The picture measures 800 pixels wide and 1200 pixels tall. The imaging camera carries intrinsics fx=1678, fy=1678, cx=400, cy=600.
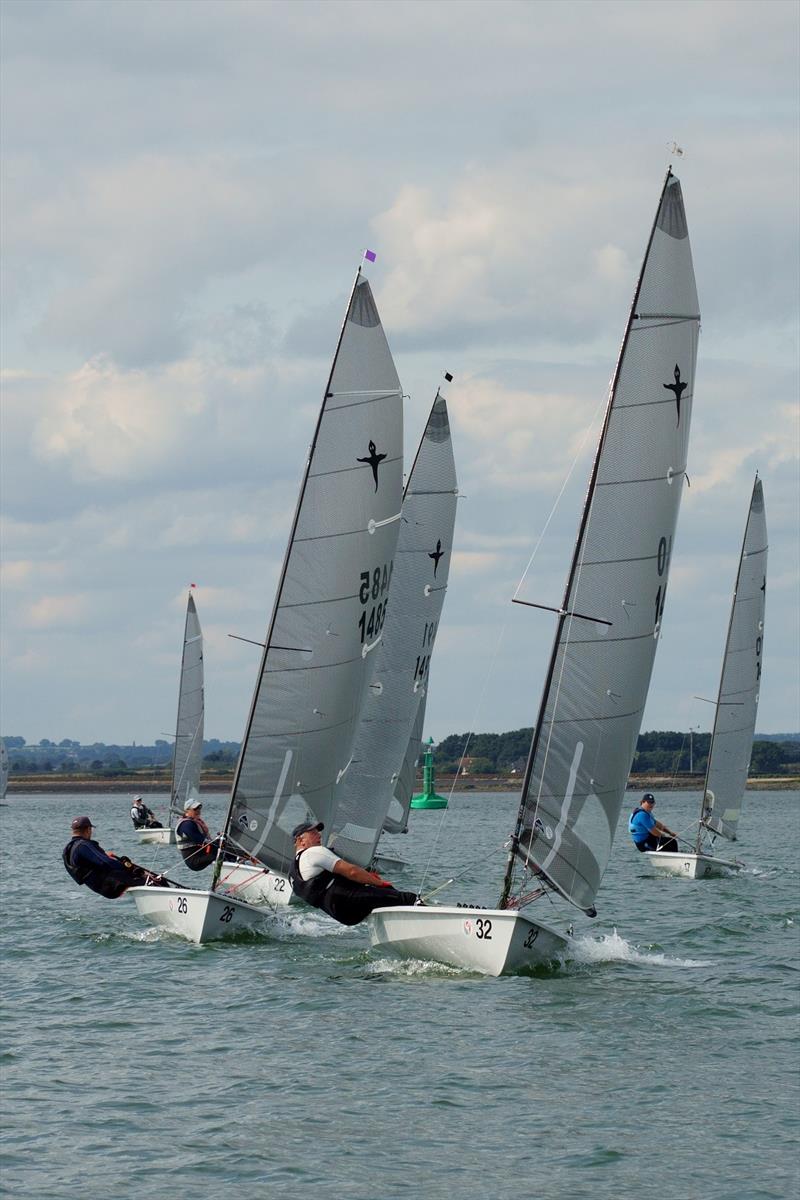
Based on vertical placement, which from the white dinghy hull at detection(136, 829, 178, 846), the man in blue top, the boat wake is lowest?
the white dinghy hull at detection(136, 829, 178, 846)

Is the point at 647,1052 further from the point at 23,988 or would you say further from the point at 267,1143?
the point at 23,988

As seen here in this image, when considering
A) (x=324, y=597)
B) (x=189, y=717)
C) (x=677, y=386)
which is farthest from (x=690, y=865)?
(x=189, y=717)

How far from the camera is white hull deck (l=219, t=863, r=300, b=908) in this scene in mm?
27750

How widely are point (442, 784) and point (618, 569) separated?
453 ft

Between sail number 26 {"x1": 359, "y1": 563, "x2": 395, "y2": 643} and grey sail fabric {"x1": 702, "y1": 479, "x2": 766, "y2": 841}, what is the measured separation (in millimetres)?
16884

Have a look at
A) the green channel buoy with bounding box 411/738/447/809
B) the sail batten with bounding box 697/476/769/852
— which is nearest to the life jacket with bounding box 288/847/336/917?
the sail batten with bounding box 697/476/769/852

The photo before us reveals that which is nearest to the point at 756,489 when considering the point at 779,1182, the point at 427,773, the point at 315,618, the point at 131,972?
the point at 315,618

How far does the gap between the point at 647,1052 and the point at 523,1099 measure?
2.42 metres

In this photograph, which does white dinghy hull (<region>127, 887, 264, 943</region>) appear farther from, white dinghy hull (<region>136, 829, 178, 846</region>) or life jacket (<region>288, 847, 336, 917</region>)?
white dinghy hull (<region>136, 829, 178, 846</region>)

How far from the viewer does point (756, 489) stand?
1644 inches

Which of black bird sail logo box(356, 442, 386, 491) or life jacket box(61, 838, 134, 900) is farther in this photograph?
black bird sail logo box(356, 442, 386, 491)

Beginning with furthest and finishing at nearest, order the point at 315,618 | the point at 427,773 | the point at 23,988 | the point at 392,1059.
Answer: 1. the point at 427,773
2. the point at 315,618
3. the point at 23,988
4. the point at 392,1059

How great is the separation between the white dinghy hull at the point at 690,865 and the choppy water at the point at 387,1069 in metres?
12.6

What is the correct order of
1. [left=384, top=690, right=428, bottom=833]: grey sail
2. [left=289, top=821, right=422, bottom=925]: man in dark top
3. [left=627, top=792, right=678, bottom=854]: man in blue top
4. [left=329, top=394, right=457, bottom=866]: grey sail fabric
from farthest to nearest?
[left=627, top=792, right=678, bottom=854]: man in blue top → [left=384, top=690, right=428, bottom=833]: grey sail → [left=329, top=394, right=457, bottom=866]: grey sail fabric → [left=289, top=821, right=422, bottom=925]: man in dark top
